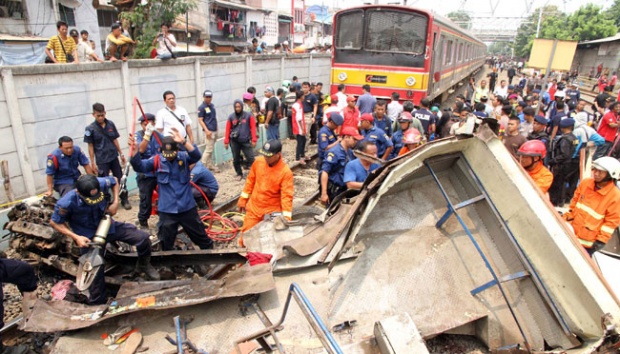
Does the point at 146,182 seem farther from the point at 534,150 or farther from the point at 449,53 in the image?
the point at 449,53

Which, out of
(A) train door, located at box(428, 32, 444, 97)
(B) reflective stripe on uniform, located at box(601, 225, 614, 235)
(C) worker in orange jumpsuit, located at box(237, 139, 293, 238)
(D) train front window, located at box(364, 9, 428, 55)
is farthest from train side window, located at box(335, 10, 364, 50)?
(B) reflective stripe on uniform, located at box(601, 225, 614, 235)

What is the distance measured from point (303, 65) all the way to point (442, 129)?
920cm

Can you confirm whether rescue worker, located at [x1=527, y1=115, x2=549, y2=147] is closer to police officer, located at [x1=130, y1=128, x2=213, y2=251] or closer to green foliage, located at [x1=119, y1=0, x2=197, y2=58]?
police officer, located at [x1=130, y1=128, x2=213, y2=251]

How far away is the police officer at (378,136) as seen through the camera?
6.23 metres

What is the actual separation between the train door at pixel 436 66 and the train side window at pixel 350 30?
195cm

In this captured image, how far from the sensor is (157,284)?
3268mm

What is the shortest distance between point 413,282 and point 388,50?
Result: 8.19 metres

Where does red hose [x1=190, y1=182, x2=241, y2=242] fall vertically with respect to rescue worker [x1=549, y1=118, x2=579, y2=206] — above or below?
below

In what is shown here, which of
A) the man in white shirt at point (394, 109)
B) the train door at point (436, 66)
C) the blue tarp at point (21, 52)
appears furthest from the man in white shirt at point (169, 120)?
the blue tarp at point (21, 52)

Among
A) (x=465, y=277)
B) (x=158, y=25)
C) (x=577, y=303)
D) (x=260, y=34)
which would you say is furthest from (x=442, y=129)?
(x=260, y=34)

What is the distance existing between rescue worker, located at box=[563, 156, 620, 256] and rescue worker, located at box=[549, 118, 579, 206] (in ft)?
9.19

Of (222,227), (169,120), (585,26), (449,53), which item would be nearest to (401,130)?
(222,227)

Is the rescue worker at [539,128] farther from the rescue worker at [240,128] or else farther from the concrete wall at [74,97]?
the concrete wall at [74,97]

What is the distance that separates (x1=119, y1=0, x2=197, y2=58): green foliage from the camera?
10.7 meters
